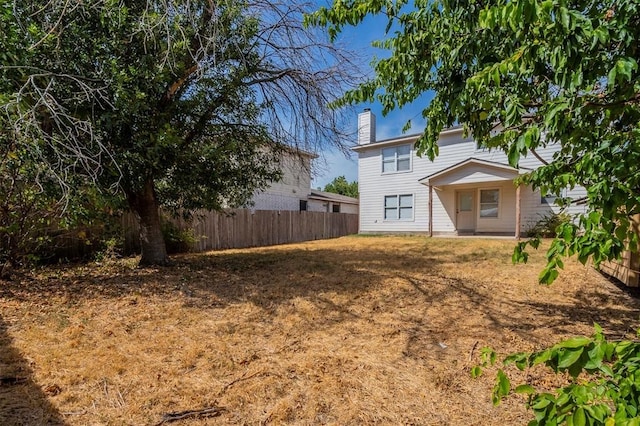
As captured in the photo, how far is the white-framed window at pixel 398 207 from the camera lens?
16484mm

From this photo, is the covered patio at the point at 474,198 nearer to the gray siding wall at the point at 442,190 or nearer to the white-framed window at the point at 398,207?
the gray siding wall at the point at 442,190

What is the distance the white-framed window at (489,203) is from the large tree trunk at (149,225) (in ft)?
41.3

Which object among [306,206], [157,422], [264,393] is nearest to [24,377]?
[157,422]

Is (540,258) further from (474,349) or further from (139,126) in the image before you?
(139,126)

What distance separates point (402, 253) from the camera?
9.78 m

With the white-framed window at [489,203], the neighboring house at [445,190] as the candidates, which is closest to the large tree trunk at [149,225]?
→ the neighboring house at [445,190]

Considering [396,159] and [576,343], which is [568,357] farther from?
[396,159]

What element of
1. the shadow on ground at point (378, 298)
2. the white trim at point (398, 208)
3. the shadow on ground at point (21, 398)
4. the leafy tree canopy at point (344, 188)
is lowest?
the shadow on ground at point (21, 398)

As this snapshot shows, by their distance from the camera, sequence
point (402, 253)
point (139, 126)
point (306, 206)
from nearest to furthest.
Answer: point (139, 126) < point (402, 253) < point (306, 206)

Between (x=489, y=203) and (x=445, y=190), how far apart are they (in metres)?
1.86

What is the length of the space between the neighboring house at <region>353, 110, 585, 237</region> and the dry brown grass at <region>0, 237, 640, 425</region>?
770 cm

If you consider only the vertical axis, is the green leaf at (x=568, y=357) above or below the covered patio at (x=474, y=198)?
below

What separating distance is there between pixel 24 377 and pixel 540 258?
902cm

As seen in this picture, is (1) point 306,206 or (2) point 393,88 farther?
(1) point 306,206
